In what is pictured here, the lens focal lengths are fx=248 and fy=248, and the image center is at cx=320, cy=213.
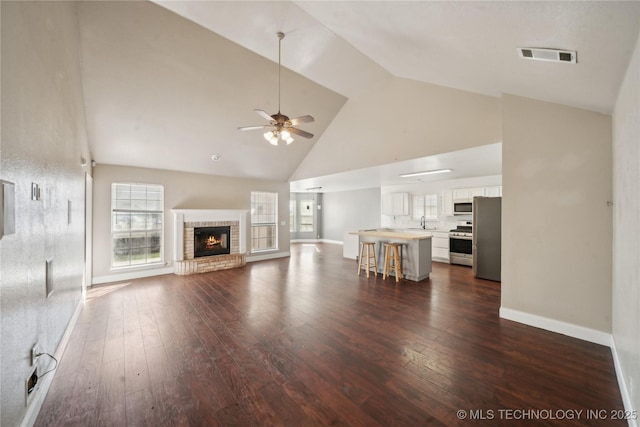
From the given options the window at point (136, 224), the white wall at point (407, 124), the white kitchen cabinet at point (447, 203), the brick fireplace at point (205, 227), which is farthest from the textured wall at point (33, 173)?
the white kitchen cabinet at point (447, 203)

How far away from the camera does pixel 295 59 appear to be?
11.7 feet

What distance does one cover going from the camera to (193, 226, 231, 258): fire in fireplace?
20.8 feet

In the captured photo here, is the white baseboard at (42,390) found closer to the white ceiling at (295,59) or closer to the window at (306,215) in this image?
the white ceiling at (295,59)

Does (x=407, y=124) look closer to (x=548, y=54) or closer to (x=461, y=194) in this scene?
(x=548, y=54)

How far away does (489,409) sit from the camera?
5.92 feet

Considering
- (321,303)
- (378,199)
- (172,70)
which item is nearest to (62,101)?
(172,70)

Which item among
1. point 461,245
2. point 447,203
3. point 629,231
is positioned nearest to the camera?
point 629,231

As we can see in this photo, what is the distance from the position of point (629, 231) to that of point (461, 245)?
5.08 m

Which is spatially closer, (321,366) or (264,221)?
(321,366)

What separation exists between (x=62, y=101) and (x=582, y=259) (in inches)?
227

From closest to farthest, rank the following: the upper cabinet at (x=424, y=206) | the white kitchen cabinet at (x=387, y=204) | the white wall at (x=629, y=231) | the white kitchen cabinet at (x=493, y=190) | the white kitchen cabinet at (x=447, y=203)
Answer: the white wall at (x=629, y=231) → the white kitchen cabinet at (x=493, y=190) → the white kitchen cabinet at (x=447, y=203) → the upper cabinet at (x=424, y=206) → the white kitchen cabinet at (x=387, y=204)

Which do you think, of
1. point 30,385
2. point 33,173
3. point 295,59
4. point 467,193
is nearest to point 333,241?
point 467,193

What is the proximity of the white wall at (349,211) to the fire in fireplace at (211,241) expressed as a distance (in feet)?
14.5

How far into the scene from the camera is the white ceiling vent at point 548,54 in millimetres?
1750
